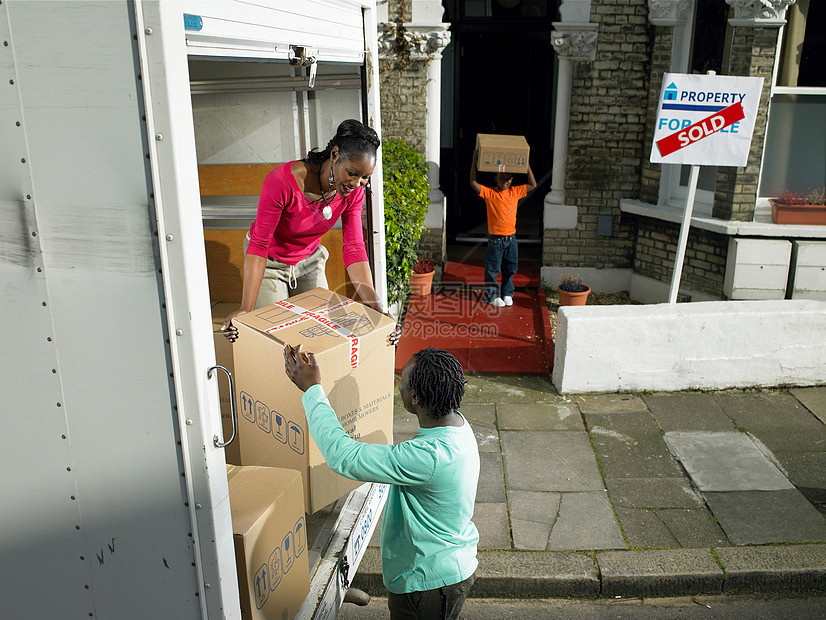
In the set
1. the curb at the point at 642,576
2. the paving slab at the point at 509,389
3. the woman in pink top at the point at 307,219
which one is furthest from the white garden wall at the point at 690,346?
the woman in pink top at the point at 307,219

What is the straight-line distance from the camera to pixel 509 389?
6230mm

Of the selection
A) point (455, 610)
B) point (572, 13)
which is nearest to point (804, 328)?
point (572, 13)

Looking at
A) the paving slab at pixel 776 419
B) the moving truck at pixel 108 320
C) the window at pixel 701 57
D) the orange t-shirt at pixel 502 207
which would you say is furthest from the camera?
the orange t-shirt at pixel 502 207

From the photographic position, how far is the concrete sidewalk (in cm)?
401

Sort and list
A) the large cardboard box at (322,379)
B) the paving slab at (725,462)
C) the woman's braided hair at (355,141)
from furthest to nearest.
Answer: the paving slab at (725,462) → the woman's braided hair at (355,141) → the large cardboard box at (322,379)

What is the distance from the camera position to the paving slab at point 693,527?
422 centimetres

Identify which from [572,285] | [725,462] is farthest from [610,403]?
[572,285]

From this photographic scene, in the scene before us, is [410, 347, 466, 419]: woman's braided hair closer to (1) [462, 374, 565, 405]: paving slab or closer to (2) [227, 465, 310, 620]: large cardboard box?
(2) [227, 465, 310, 620]: large cardboard box

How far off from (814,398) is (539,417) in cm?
241

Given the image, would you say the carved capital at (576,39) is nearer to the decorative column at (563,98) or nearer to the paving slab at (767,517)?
the decorative column at (563,98)

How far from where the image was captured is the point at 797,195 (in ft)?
24.6

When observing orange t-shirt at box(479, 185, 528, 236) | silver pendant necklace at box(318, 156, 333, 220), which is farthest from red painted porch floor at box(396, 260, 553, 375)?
silver pendant necklace at box(318, 156, 333, 220)

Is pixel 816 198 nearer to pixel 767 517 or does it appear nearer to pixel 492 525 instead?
pixel 767 517

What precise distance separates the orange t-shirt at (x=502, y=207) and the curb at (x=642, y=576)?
438 cm
